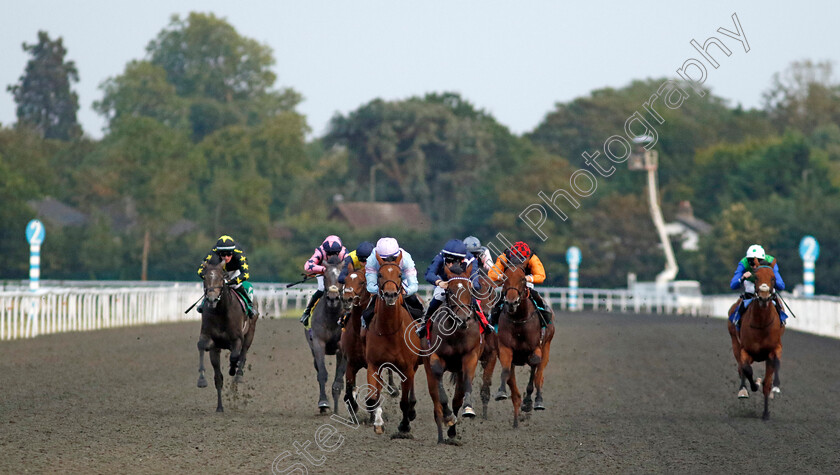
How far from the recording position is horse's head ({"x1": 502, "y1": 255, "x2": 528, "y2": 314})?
36.4 ft

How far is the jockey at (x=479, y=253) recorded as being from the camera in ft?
40.5

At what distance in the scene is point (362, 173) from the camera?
72.9 meters

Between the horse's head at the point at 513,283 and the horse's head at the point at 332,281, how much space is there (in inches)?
67.1

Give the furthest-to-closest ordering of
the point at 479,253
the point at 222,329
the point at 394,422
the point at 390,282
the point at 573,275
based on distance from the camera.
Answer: the point at 573,275, the point at 222,329, the point at 479,253, the point at 394,422, the point at 390,282

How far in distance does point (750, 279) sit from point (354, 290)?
16.5ft

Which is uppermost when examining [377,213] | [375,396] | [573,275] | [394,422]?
[377,213]

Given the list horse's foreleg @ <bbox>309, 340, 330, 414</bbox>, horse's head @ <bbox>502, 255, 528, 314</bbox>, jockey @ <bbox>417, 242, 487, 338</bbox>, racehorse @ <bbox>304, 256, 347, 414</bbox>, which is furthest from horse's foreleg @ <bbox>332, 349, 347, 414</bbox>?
horse's head @ <bbox>502, 255, 528, 314</bbox>

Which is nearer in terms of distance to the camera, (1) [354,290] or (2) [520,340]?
(1) [354,290]

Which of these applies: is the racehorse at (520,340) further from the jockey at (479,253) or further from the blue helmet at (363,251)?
the blue helmet at (363,251)

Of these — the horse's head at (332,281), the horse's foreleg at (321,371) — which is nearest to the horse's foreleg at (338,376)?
the horse's foreleg at (321,371)

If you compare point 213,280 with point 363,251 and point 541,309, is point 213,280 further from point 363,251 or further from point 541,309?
point 541,309

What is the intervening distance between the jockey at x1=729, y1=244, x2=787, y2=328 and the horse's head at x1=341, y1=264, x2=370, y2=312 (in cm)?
446

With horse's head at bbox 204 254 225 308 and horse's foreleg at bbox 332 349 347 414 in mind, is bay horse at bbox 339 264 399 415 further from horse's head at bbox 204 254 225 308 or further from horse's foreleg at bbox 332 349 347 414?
horse's head at bbox 204 254 225 308

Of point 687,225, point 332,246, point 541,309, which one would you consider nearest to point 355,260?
point 332,246
